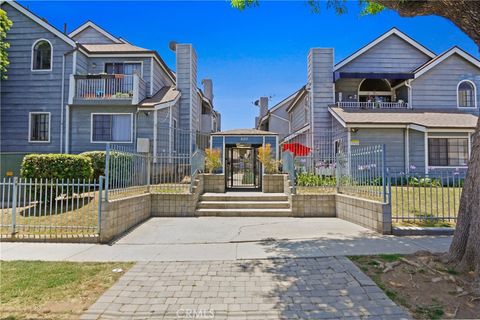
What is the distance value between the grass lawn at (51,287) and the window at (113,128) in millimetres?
11743

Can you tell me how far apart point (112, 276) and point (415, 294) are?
4.41 m

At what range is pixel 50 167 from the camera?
28.9 feet

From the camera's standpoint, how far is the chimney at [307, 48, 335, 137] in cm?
1811

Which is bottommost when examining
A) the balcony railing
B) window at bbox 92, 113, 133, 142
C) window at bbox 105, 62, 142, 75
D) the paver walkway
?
the paver walkway

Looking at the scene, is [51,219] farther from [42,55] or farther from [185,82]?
[42,55]

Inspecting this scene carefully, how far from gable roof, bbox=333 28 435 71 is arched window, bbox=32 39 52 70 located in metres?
17.2

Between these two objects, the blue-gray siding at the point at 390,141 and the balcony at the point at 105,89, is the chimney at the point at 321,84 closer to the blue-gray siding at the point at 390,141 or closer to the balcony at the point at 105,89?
the blue-gray siding at the point at 390,141

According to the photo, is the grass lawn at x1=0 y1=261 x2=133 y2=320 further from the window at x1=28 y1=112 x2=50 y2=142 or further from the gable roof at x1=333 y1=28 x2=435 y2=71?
the gable roof at x1=333 y1=28 x2=435 y2=71

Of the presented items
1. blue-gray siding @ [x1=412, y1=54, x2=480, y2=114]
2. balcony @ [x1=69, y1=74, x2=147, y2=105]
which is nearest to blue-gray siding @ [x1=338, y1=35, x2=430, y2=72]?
blue-gray siding @ [x1=412, y1=54, x2=480, y2=114]

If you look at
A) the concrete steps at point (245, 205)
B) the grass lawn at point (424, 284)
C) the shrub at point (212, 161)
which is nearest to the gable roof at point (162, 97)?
the shrub at point (212, 161)

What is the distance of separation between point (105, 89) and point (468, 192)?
1655cm

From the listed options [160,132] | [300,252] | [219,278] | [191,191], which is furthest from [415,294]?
[160,132]

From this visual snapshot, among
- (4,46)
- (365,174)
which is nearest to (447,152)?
(365,174)

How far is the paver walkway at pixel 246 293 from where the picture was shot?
3465mm
